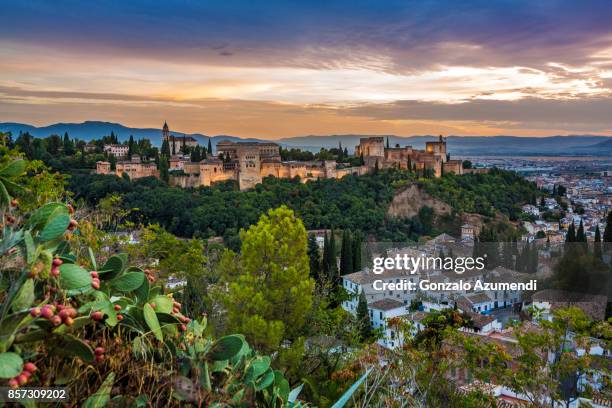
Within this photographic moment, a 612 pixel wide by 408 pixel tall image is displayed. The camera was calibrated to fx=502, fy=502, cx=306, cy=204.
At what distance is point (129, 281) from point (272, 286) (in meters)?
5.05

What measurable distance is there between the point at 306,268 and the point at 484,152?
52.7 meters

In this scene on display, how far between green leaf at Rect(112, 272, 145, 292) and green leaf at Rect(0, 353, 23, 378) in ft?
1.62

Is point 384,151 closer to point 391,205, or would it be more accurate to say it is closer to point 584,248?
point 391,205

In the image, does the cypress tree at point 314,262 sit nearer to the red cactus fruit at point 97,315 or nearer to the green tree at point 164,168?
the red cactus fruit at point 97,315

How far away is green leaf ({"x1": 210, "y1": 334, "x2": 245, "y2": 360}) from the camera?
5.51 ft

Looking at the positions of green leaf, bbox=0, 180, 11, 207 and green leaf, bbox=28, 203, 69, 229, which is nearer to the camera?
green leaf, bbox=28, 203, 69, 229

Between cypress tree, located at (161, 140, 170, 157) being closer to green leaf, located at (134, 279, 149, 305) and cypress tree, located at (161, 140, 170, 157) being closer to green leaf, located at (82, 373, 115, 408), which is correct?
green leaf, located at (134, 279, 149, 305)

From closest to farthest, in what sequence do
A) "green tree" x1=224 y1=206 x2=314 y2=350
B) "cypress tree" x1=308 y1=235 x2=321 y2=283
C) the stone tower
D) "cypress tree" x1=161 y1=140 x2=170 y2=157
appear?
1. "green tree" x1=224 y1=206 x2=314 y2=350
2. "cypress tree" x1=308 y1=235 x2=321 y2=283
3. "cypress tree" x1=161 y1=140 x2=170 y2=157
4. the stone tower

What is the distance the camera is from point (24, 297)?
4.37 feet

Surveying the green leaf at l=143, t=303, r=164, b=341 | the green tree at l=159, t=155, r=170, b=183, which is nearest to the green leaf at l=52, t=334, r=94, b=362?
the green leaf at l=143, t=303, r=164, b=341

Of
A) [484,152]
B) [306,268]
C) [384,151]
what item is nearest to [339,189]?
[384,151]

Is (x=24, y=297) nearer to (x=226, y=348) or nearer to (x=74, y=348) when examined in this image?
(x=74, y=348)

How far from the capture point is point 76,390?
54.6 inches

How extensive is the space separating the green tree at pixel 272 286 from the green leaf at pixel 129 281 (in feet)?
14.4
